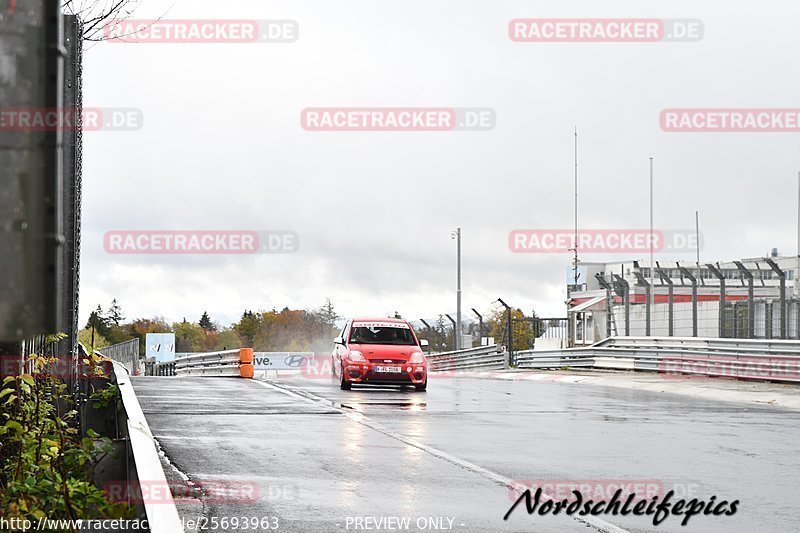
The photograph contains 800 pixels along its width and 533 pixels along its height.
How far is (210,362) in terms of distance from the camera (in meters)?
43.2

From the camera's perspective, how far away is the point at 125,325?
529ft

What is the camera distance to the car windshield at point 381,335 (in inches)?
897

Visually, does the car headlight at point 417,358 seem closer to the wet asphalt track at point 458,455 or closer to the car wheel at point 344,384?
the car wheel at point 344,384

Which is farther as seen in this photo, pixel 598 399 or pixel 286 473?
pixel 598 399

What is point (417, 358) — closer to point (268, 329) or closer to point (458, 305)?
point (458, 305)

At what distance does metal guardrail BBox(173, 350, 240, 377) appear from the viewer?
41906mm

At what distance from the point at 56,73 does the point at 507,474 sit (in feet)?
24.2

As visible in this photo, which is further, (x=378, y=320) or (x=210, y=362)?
(x=210, y=362)

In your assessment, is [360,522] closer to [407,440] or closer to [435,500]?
[435,500]

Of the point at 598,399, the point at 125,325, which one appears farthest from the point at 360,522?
the point at 125,325

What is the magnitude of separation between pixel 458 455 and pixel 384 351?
1166 cm

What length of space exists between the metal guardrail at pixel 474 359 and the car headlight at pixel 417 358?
1653 centimetres

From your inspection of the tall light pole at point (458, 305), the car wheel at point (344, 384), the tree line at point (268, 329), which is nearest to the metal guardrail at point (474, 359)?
the tall light pole at point (458, 305)

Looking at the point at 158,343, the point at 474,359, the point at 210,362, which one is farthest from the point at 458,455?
the point at 158,343
